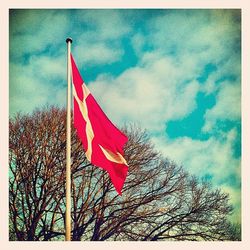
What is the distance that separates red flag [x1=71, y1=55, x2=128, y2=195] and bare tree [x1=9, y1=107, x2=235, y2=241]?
519 centimetres

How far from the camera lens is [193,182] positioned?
11656 millimetres

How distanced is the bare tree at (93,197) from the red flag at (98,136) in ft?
17.0

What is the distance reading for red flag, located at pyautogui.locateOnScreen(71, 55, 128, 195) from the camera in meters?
6.35

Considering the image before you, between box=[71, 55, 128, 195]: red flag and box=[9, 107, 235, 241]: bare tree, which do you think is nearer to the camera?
box=[71, 55, 128, 195]: red flag

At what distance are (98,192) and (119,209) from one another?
0.83 metres

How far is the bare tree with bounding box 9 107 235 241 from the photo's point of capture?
1163 cm

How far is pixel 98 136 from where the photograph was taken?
21.1 feet

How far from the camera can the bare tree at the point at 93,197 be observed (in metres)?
11.6

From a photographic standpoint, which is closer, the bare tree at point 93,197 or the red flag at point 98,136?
the red flag at point 98,136
